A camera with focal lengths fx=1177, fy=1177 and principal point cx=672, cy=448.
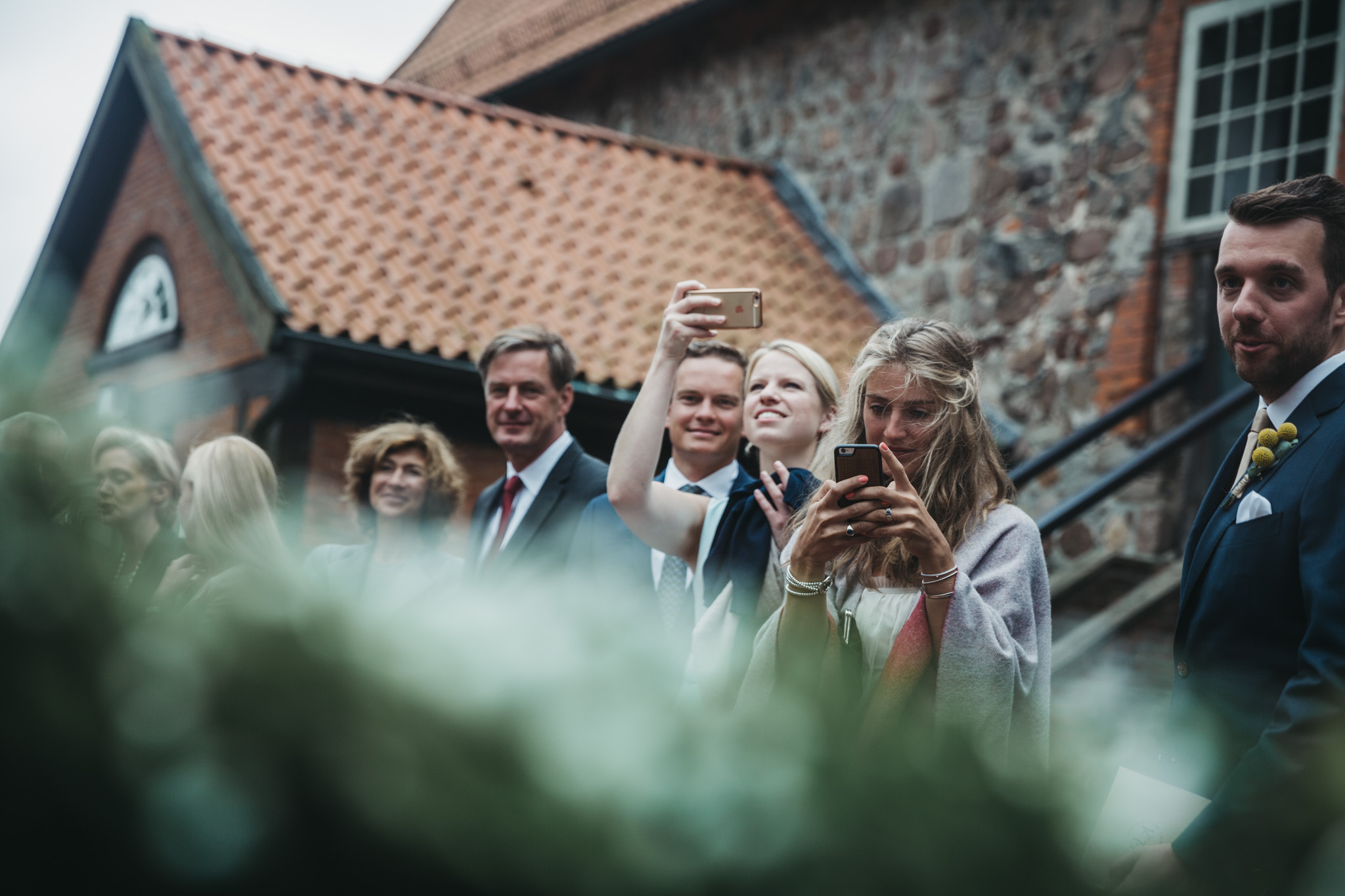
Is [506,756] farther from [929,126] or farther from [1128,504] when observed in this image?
[929,126]

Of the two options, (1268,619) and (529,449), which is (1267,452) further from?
(529,449)

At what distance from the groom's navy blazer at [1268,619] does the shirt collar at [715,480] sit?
159cm

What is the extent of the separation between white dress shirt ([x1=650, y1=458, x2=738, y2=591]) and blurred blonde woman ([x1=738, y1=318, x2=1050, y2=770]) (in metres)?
0.98

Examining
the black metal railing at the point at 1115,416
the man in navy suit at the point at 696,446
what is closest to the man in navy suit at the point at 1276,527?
the man in navy suit at the point at 696,446

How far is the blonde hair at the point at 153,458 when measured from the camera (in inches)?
35.8

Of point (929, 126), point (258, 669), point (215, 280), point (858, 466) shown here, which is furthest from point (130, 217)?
point (258, 669)

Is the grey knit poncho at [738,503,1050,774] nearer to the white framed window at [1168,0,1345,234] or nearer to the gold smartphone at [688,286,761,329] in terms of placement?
the gold smartphone at [688,286,761,329]

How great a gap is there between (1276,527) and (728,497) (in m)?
1.41

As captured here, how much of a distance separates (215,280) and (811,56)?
18.0ft

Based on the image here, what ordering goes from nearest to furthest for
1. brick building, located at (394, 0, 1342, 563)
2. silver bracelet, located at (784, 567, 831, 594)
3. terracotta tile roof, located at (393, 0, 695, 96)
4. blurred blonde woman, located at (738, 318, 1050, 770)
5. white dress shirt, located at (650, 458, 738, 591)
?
blurred blonde woman, located at (738, 318, 1050, 770)
silver bracelet, located at (784, 567, 831, 594)
white dress shirt, located at (650, 458, 738, 591)
brick building, located at (394, 0, 1342, 563)
terracotta tile roof, located at (393, 0, 695, 96)

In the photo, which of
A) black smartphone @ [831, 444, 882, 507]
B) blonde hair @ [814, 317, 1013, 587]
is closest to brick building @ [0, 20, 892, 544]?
blonde hair @ [814, 317, 1013, 587]

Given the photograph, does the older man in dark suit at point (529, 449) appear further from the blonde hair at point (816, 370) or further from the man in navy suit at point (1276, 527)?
the man in navy suit at point (1276, 527)

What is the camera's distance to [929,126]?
31.2ft

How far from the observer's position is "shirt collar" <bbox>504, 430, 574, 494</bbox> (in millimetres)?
4438
